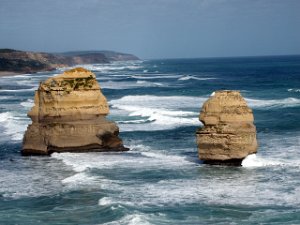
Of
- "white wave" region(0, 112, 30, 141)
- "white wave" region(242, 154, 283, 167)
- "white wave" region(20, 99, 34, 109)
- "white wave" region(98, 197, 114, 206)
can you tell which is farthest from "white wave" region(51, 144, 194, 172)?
"white wave" region(20, 99, 34, 109)

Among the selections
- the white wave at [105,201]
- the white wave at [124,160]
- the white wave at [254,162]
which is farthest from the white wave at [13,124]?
the white wave at [105,201]

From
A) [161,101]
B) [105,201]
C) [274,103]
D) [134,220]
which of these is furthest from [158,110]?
[134,220]

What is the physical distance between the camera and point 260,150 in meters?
28.5

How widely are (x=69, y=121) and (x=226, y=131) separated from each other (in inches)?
307

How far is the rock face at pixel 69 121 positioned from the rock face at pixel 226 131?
19.3ft

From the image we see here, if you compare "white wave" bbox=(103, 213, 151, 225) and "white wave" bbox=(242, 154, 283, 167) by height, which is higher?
"white wave" bbox=(242, 154, 283, 167)

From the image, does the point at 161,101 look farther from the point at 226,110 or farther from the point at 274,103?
the point at 226,110

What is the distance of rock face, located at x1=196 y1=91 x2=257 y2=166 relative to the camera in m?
24.5

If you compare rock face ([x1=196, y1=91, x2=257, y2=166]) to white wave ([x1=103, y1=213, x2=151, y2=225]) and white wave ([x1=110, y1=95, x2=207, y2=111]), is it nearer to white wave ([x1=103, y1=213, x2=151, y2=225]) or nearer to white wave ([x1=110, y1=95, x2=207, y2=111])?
white wave ([x1=103, y1=213, x2=151, y2=225])

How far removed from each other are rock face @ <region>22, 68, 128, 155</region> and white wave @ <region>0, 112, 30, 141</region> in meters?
5.54

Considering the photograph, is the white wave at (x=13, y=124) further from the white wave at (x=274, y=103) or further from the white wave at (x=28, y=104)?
the white wave at (x=274, y=103)

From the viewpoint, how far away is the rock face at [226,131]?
24.5 meters

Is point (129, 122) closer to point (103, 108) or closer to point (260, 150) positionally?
point (103, 108)

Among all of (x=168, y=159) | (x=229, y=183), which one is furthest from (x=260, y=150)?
(x=229, y=183)
